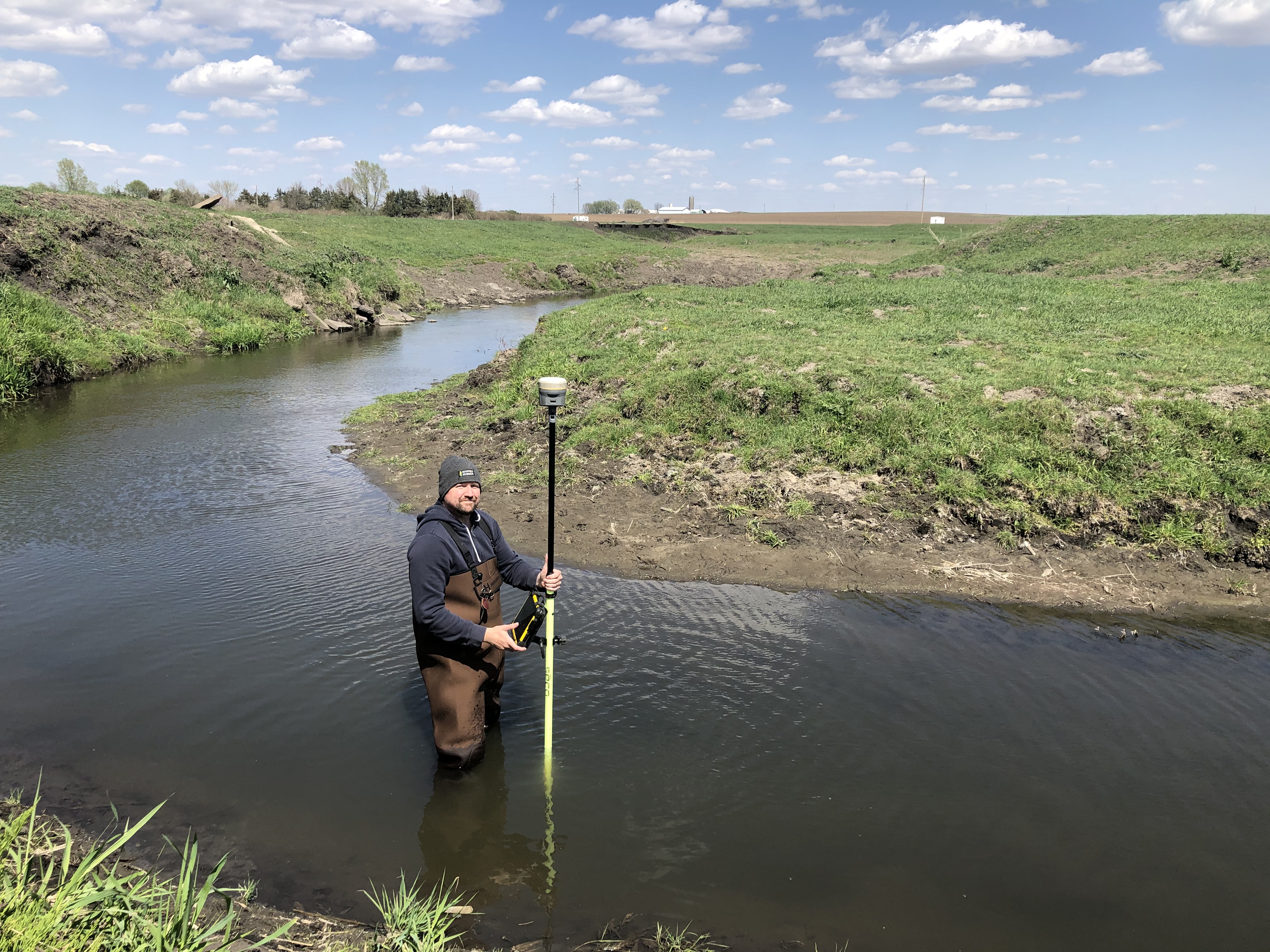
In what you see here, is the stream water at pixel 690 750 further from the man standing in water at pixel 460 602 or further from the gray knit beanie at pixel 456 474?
the gray knit beanie at pixel 456 474

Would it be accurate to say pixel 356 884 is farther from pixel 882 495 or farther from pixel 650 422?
pixel 650 422

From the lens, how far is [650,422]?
42.9ft

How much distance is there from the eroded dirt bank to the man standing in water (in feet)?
12.4

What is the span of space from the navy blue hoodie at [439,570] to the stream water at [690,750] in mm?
1259

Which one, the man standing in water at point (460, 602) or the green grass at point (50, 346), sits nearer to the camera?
the man standing in water at point (460, 602)

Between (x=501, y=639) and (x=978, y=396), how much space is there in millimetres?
9081

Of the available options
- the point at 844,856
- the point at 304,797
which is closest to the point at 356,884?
the point at 304,797

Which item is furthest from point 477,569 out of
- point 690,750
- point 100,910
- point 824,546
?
point 824,546

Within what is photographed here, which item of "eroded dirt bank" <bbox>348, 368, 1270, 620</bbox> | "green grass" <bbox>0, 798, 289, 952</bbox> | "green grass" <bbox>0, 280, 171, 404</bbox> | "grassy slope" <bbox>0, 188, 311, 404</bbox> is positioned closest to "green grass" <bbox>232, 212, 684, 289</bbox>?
"grassy slope" <bbox>0, 188, 311, 404</bbox>

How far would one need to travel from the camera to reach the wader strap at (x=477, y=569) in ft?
17.3

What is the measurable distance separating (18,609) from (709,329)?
1212cm

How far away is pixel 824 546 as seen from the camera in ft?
31.7

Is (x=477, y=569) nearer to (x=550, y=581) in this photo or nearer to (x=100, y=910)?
(x=550, y=581)

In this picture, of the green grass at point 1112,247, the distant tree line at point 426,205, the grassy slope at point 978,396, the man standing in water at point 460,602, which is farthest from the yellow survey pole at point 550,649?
the distant tree line at point 426,205
